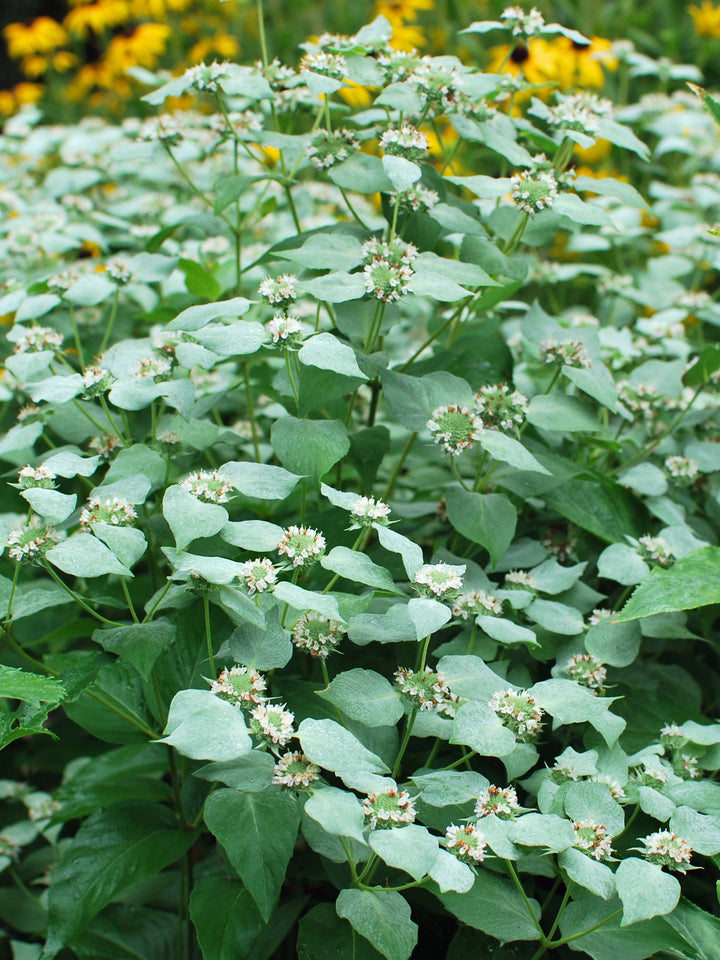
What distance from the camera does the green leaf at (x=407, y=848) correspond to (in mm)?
623

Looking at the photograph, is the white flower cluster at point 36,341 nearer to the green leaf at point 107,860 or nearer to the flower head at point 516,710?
the green leaf at point 107,860

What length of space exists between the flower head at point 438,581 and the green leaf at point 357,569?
3cm

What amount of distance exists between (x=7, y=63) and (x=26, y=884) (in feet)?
19.4

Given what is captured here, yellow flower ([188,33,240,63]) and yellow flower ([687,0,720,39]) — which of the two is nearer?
yellow flower ([687,0,720,39])

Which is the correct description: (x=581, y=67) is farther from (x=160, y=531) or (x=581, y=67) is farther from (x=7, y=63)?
(x=7, y=63)

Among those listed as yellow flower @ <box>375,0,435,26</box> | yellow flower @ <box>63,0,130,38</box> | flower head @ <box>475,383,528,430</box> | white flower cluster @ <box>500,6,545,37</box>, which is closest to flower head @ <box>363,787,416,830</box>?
flower head @ <box>475,383,528,430</box>

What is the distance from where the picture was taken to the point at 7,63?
5.80 meters

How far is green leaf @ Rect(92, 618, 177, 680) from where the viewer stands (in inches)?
30.8

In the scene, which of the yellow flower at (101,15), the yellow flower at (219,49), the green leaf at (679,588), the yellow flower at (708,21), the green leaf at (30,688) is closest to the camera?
the green leaf at (30,688)

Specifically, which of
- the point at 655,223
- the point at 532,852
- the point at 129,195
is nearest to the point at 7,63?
the point at 129,195

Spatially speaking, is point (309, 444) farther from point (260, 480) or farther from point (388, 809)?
point (388, 809)

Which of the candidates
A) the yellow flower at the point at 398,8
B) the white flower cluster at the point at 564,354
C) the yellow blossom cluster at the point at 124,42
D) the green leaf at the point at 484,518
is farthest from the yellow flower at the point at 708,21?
the green leaf at the point at 484,518

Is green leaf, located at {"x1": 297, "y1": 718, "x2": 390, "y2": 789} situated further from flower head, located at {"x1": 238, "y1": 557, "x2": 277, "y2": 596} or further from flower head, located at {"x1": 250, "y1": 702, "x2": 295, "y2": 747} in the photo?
flower head, located at {"x1": 238, "y1": 557, "x2": 277, "y2": 596}

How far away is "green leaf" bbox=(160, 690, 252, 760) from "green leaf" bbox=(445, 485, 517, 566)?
36cm
